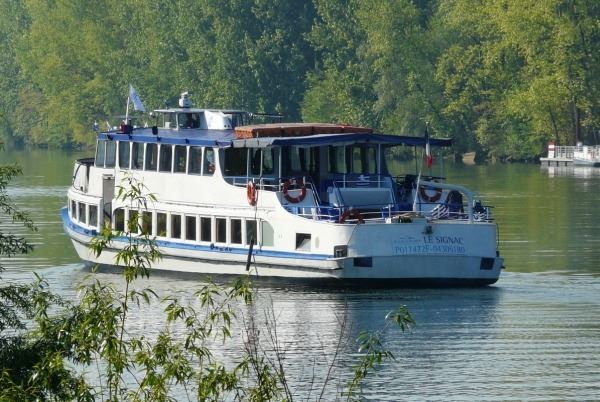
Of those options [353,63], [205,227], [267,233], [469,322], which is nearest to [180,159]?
[205,227]

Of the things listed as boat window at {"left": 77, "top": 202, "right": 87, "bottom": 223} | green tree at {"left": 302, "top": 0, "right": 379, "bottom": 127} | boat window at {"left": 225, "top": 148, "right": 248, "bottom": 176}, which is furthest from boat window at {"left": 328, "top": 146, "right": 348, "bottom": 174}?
green tree at {"left": 302, "top": 0, "right": 379, "bottom": 127}

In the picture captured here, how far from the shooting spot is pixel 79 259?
50406 mm

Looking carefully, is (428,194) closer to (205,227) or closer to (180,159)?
(205,227)

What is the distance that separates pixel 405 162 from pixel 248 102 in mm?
24817

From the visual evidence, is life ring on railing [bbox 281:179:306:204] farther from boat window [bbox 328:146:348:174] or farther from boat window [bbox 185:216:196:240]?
boat window [bbox 185:216:196:240]

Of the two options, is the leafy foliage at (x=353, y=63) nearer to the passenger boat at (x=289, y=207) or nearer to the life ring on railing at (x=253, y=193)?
the passenger boat at (x=289, y=207)

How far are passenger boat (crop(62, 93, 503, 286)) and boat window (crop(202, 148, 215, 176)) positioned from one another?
2 cm

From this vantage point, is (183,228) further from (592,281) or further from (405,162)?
(405,162)

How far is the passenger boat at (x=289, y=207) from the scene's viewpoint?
4053 cm

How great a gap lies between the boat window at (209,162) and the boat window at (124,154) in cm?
344

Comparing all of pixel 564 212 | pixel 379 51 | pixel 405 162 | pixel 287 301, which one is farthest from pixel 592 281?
pixel 379 51

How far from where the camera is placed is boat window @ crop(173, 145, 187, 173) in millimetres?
45844

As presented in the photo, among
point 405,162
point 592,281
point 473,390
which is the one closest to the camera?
point 473,390

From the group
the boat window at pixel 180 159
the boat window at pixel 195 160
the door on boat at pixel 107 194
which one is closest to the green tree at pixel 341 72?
the door on boat at pixel 107 194
